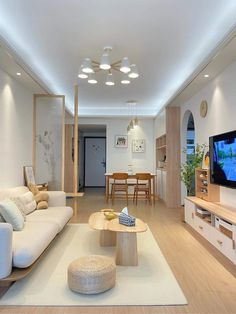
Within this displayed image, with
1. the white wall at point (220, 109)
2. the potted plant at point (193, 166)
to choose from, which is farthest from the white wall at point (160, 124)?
the potted plant at point (193, 166)

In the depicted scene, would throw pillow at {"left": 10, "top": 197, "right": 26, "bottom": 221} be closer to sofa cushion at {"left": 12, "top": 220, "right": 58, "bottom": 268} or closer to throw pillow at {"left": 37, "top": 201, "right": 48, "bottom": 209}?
sofa cushion at {"left": 12, "top": 220, "right": 58, "bottom": 268}

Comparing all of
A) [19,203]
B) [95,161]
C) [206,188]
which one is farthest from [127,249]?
[95,161]

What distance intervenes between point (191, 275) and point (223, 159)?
1.71 m

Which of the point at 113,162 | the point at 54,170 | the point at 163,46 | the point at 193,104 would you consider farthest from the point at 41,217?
the point at 113,162

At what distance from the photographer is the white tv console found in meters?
2.94

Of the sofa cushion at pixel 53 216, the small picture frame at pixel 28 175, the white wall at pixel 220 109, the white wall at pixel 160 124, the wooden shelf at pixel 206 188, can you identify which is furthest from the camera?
the white wall at pixel 160 124

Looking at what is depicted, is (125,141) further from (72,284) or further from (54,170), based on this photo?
(72,284)

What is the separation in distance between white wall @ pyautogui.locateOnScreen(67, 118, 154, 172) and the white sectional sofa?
4534 millimetres

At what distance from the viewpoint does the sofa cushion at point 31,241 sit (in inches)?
91.5

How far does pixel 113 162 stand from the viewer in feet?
28.6

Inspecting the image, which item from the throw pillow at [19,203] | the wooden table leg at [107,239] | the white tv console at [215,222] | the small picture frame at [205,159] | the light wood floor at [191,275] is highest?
the small picture frame at [205,159]

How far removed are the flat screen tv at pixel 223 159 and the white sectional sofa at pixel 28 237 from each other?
2285 mm

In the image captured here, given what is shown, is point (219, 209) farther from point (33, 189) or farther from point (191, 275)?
point (33, 189)

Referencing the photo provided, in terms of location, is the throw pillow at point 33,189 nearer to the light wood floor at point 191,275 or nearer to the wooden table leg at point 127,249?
the light wood floor at point 191,275
